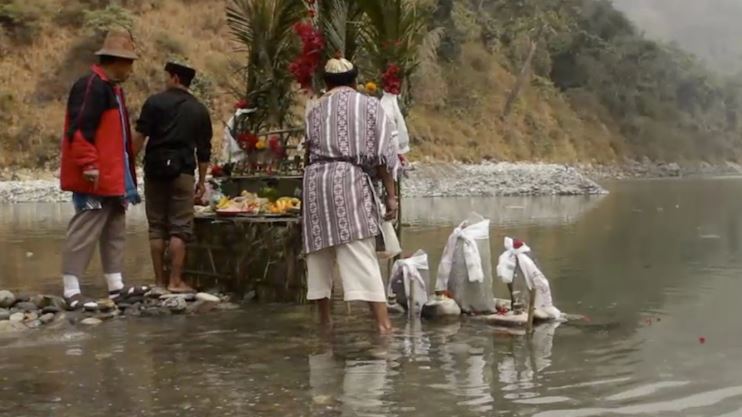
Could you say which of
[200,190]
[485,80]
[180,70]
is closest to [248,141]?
[200,190]

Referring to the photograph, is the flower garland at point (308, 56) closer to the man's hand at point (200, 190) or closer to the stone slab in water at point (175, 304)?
the man's hand at point (200, 190)

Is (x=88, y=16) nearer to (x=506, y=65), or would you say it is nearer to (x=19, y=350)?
(x=506, y=65)

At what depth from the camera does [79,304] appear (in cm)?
604

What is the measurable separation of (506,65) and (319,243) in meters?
50.3

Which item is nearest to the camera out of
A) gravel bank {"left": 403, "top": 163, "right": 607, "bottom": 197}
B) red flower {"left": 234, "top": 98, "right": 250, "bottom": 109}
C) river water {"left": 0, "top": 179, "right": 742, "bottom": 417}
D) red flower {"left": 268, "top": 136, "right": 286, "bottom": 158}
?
river water {"left": 0, "top": 179, "right": 742, "bottom": 417}

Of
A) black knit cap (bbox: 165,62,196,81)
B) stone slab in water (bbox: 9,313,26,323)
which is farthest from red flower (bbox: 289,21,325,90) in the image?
stone slab in water (bbox: 9,313,26,323)

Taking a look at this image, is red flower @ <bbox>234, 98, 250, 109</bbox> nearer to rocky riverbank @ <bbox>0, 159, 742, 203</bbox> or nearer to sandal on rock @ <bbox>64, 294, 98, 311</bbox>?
sandal on rock @ <bbox>64, 294, 98, 311</bbox>

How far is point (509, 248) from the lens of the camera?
19.8ft

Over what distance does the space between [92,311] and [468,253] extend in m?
2.30

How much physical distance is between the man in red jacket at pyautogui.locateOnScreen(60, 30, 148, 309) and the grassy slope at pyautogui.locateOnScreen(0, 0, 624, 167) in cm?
2316

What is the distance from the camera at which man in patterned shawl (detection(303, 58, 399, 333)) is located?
528cm

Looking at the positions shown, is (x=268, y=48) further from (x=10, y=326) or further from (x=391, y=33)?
(x=10, y=326)

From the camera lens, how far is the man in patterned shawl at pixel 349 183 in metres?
5.28

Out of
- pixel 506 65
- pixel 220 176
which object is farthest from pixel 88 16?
pixel 220 176
